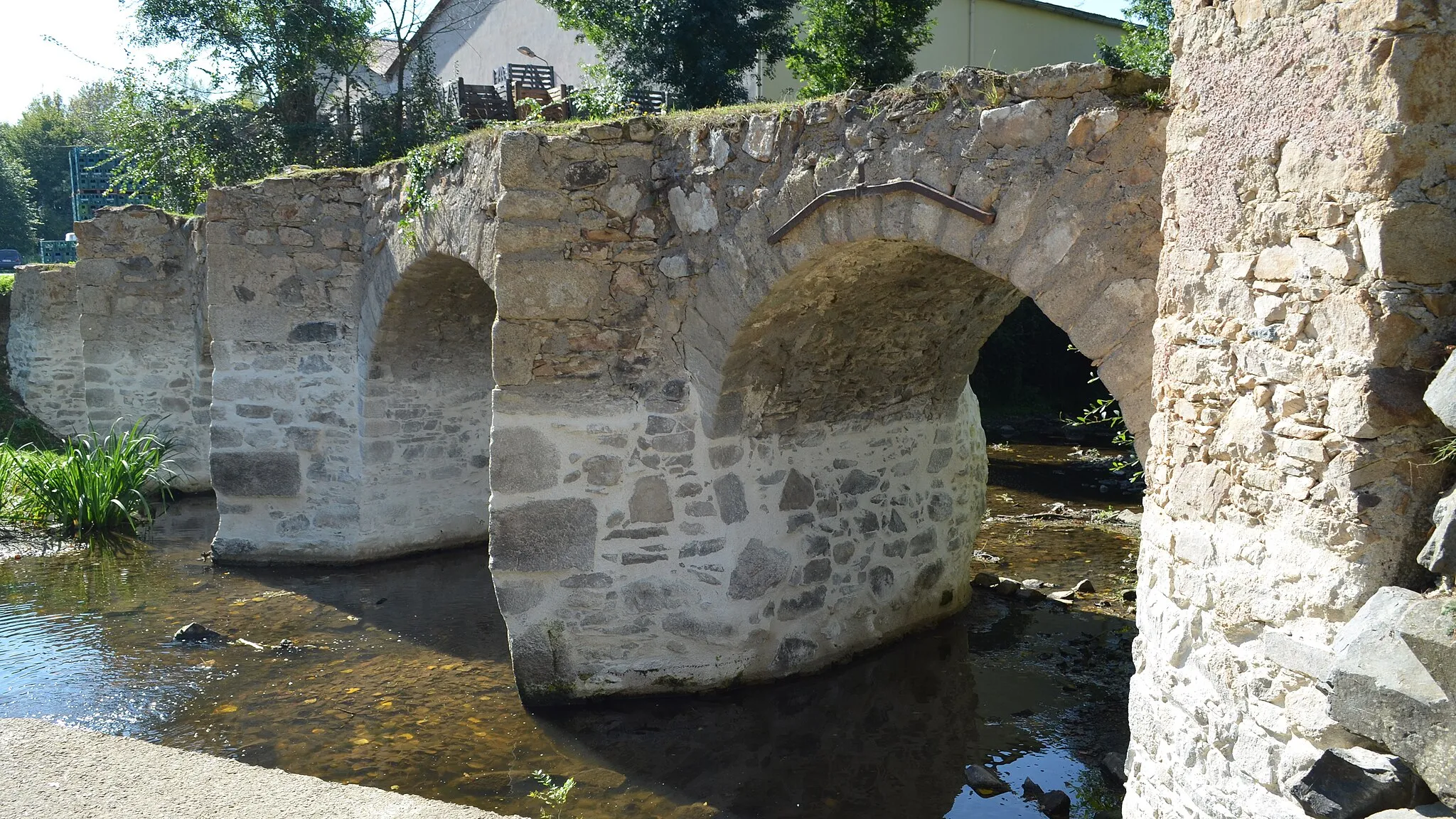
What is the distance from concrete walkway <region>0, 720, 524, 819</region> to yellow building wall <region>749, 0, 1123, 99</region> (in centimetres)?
1087

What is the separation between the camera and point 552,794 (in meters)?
4.35

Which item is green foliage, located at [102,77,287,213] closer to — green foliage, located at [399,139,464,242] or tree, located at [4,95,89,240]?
green foliage, located at [399,139,464,242]

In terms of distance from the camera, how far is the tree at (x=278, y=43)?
42.0 feet

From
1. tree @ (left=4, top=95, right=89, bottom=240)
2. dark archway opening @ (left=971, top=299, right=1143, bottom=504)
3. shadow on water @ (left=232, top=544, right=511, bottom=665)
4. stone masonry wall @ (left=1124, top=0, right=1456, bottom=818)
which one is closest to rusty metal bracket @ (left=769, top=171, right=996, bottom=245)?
stone masonry wall @ (left=1124, top=0, right=1456, bottom=818)

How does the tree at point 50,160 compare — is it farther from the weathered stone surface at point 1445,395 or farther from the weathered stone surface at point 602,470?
the weathered stone surface at point 1445,395

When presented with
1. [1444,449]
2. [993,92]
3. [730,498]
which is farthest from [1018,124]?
[730,498]

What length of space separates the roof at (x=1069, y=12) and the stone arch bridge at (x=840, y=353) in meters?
9.88

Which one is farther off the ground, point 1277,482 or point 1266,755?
point 1277,482

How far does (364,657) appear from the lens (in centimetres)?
609

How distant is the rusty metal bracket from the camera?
3643 mm

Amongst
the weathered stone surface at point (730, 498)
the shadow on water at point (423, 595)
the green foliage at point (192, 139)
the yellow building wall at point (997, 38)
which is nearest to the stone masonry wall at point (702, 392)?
the weathered stone surface at point (730, 498)

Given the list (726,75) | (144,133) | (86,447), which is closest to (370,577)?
(86,447)

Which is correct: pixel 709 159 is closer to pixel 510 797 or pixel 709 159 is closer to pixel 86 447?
pixel 510 797

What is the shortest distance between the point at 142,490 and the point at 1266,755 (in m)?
9.74
